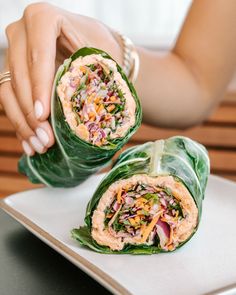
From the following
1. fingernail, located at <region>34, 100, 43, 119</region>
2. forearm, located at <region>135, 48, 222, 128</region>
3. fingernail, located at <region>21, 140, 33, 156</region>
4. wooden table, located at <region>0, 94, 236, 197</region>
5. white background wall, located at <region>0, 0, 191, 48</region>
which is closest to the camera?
fingernail, located at <region>34, 100, 43, 119</region>

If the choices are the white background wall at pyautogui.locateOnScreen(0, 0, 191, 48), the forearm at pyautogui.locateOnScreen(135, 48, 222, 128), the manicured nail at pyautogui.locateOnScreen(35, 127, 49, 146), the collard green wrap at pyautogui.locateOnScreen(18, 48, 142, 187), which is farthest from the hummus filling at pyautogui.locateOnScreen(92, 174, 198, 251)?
the white background wall at pyautogui.locateOnScreen(0, 0, 191, 48)

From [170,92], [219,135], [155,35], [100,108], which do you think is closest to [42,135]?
[100,108]

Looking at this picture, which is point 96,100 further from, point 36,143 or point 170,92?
point 170,92

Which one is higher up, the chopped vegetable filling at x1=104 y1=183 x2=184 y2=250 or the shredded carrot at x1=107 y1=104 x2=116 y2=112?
the shredded carrot at x1=107 y1=104 x2=116 y2=112

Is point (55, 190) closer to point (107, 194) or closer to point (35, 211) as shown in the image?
point (35, 211)

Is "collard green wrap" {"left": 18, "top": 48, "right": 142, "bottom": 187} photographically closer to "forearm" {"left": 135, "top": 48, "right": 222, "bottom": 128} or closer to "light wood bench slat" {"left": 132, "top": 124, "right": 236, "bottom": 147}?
"forearm" {"left": 135, "top": 48, "right": 222, "bottom": 128}

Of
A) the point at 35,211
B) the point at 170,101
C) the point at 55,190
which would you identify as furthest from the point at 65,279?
the point at 170,101

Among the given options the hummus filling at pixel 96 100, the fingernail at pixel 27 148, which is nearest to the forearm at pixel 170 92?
the fingernail at pixel 27 148
